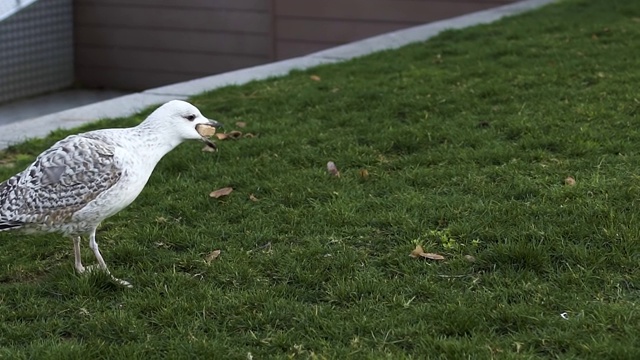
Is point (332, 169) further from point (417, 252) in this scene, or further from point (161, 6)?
point (161, 6)

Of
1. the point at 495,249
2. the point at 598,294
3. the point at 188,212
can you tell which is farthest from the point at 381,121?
the point at 598,294

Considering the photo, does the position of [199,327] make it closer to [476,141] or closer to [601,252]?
[601,252]

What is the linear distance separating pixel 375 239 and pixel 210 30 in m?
8.75

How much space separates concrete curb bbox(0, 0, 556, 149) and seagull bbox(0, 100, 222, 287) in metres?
2.94

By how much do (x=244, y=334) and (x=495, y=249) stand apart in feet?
4.21

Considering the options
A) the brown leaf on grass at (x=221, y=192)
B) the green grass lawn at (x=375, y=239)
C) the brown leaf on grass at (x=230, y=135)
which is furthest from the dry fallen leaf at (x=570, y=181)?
the brown leaf on grass at (x=230, y=135)

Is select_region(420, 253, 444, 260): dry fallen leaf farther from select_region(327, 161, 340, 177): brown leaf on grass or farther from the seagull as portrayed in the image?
select_region(327, 161, 340, 177): brown leaf on grass

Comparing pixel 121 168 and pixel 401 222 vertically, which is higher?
pixel 121 168

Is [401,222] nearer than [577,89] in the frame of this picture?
Yes

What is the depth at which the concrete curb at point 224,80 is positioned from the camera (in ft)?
25.2

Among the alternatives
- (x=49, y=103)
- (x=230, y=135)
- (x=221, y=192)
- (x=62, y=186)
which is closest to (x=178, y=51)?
(x=49, y=103)

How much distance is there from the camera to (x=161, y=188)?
572 cm

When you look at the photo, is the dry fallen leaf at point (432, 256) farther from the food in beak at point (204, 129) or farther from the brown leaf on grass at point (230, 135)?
the brown leaf on grass at point (230, 135)

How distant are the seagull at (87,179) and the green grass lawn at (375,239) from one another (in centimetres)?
33
